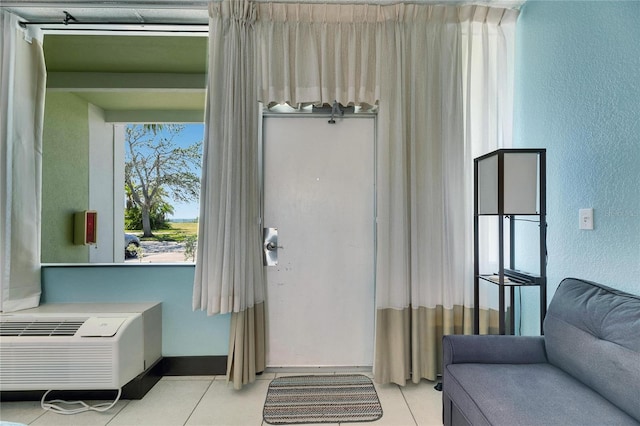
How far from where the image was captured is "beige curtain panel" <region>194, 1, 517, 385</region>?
7.40 ft

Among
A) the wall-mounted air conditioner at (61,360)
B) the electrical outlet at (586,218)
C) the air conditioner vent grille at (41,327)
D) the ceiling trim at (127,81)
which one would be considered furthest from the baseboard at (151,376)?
the electrical outlet at (586,218)

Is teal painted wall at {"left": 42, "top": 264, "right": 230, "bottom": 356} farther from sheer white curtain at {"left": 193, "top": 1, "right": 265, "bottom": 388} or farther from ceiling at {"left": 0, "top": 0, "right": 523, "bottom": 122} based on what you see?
ceiling at {"left": 0, "top": 0, "right": 523, "bottom": 122}

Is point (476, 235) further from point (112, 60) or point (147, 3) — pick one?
point (112, 60)

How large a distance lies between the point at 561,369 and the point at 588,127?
1.31 m

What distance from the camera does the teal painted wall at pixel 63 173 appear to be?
2658 mm

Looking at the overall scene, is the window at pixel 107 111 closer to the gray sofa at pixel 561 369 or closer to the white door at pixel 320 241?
the white door at pixel 320 241

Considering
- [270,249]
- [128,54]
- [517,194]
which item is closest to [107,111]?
[128,54]

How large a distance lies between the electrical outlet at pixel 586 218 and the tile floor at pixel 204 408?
141 cm

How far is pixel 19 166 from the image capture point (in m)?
2.26

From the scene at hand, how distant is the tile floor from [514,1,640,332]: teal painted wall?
104 centimetres

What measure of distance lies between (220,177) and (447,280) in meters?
1.79

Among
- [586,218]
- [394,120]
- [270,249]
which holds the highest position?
[394,120]

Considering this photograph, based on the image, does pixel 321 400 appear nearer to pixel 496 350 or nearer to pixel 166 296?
pixel 496 350

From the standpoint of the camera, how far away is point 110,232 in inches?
111
